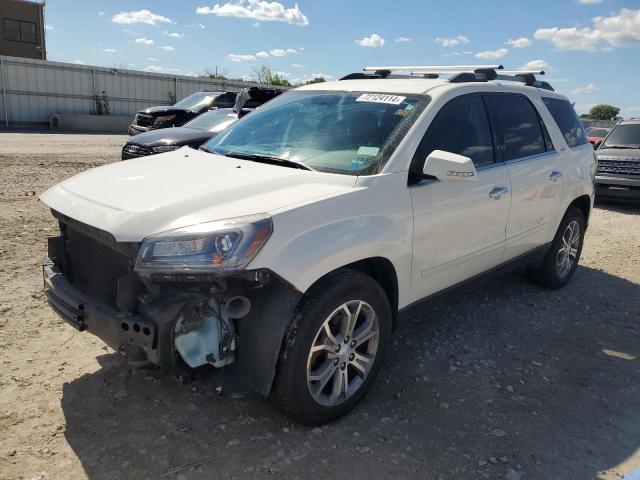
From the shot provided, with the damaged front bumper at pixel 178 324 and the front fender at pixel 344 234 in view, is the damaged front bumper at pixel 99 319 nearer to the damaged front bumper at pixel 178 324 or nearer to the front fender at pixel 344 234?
the damaged front bumper at pixel 178 324

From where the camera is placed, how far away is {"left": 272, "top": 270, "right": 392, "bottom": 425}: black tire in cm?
275

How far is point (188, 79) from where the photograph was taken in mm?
29031

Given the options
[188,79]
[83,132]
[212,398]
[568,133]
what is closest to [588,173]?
[568,133]

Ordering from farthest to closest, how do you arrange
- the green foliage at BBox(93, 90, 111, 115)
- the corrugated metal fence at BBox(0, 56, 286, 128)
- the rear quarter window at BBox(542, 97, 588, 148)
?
the green foliage at BBox(93, 90, 111, 115) → the corrugated metal fence at BBox(0, 56, 286, 128) → the rear quarter window at BBox(542, 97, 588, 148)

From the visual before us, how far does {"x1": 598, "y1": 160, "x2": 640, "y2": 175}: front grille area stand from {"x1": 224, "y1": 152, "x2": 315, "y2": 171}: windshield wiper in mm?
9354

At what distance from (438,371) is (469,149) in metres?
1.57

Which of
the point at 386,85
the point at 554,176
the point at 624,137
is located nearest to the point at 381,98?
the point at 386,85

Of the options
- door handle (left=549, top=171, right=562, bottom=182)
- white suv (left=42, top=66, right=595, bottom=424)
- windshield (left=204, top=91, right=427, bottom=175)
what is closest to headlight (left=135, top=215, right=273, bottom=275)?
white suv (left=42, top=66, right=595, bottom=424)

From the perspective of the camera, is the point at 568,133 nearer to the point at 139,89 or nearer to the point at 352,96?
the point at 352,96

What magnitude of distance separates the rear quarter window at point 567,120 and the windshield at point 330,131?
2.11 metres

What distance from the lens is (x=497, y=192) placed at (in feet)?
13.1

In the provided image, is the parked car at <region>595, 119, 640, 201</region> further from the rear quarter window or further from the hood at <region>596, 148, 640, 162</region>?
the rear quarter window

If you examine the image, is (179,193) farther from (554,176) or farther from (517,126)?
(554,176)

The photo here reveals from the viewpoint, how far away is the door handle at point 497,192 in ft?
13.0
